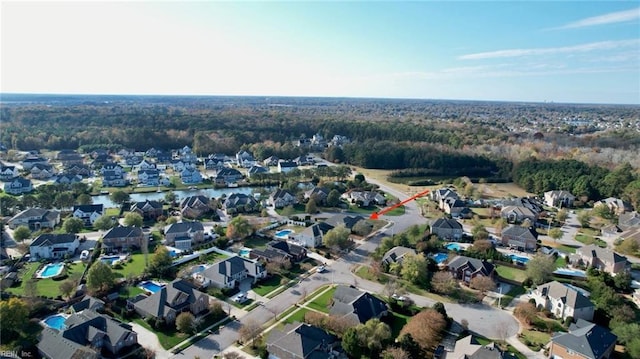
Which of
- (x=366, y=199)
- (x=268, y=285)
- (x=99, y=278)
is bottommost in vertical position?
(x=268, y=285)

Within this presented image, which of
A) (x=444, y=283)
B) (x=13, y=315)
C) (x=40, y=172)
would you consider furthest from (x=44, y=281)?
(x=40, y=172)

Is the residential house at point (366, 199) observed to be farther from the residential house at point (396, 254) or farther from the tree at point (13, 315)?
the tree at point (13, 315)

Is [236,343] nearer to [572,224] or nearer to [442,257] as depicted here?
[442,257]

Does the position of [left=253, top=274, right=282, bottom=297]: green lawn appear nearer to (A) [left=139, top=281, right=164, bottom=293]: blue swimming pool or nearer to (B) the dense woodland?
(A) [left=139, top=281, right=164, bottom=293]: blue swimming pool

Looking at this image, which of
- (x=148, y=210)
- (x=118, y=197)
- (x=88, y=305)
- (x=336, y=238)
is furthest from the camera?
(x=118, y=197)

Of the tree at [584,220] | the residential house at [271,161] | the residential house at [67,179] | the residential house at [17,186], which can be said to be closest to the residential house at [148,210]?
the residential house at [67,179]

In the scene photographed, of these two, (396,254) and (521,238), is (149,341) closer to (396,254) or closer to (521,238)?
(396,254)
